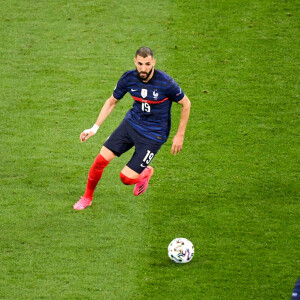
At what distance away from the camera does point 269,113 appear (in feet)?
33.2

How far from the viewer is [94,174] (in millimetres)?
7867

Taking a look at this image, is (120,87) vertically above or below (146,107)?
above

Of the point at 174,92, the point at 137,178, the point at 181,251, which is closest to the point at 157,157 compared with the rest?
the point at 137,178

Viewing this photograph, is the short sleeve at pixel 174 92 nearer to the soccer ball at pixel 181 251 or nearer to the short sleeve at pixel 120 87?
the short sleeve at pixel 120 87

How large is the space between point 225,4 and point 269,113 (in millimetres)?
3859

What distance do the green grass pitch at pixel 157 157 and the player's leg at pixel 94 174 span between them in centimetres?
19

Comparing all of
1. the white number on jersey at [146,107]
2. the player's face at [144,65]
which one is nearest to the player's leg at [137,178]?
the white number on jersey at [146,107]

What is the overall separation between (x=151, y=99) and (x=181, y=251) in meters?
1.87

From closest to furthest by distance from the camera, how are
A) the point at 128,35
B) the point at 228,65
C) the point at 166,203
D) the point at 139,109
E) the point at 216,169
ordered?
the point at 139,109 → the point at 166,203 → the point at 216,169 → the point at 228,65 → the point at 128,35

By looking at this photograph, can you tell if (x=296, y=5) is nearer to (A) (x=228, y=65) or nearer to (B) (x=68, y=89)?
(A) (x=228, y=65)

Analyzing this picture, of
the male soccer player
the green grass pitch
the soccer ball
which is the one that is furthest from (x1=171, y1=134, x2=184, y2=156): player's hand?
the soccer ball

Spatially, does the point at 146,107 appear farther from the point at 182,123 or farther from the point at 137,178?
the point at 137,178

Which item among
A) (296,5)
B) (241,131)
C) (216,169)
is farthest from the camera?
(296,5)

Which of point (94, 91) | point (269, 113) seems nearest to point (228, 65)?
point (269, 113)
